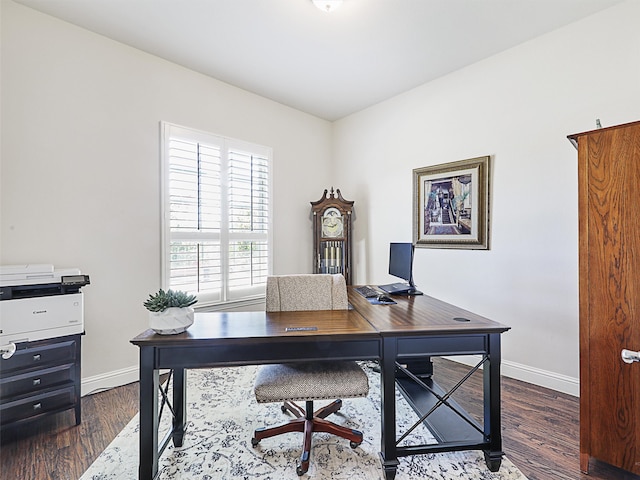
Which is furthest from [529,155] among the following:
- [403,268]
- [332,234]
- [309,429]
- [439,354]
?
[309,429]

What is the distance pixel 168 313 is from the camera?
5.09ft

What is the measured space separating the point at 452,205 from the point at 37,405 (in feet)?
12.0

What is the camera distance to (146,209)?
291cm

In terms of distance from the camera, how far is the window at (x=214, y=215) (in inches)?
121

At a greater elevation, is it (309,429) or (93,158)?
(93,158)

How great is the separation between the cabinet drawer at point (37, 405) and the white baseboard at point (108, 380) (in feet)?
1.50

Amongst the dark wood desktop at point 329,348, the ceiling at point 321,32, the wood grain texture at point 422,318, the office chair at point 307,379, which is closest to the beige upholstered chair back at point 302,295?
the office chair at point 307,379

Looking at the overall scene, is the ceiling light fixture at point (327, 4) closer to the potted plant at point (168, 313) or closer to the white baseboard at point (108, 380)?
the potted plant at point (168, 313)

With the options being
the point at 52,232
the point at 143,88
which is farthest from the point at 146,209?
the point at 143,88

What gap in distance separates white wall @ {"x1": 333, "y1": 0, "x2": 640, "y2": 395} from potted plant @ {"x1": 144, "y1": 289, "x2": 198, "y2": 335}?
2.66m

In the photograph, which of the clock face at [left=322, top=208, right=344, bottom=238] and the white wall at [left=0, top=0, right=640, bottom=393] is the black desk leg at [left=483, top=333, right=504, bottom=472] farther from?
the clock face at [left=322, top=208, right=344, bottom=238]

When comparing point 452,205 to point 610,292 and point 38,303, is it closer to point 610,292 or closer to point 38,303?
point 610,292

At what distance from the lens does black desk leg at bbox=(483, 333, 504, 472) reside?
169 cm

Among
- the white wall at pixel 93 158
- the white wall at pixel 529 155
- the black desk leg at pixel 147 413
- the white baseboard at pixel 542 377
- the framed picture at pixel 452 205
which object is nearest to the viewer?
the black desk leg at pixel 147 413
